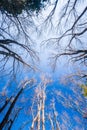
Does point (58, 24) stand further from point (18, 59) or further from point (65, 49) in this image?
point (18, 59)

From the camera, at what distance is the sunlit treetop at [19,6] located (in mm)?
7113

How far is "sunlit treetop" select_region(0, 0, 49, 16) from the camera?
7113 mm

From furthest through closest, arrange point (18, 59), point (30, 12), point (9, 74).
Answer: point (9, 74) < point (18, 59) < point (30, 12)

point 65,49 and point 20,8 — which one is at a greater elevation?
point 20,8

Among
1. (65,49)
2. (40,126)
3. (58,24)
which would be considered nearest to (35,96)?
(40,126)

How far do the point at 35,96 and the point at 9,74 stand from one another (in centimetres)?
710

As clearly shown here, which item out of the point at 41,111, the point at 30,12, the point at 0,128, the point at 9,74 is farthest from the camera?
the point at 41,111

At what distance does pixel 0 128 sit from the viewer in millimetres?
2021

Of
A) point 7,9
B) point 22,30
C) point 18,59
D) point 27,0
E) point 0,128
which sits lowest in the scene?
point 0,128

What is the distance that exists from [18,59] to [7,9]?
2.58 metres

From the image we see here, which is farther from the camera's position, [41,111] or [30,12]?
[41,111]

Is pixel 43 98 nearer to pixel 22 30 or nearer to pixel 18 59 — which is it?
pixel 18 59

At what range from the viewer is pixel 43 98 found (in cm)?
1496

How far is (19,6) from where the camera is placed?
747cm
